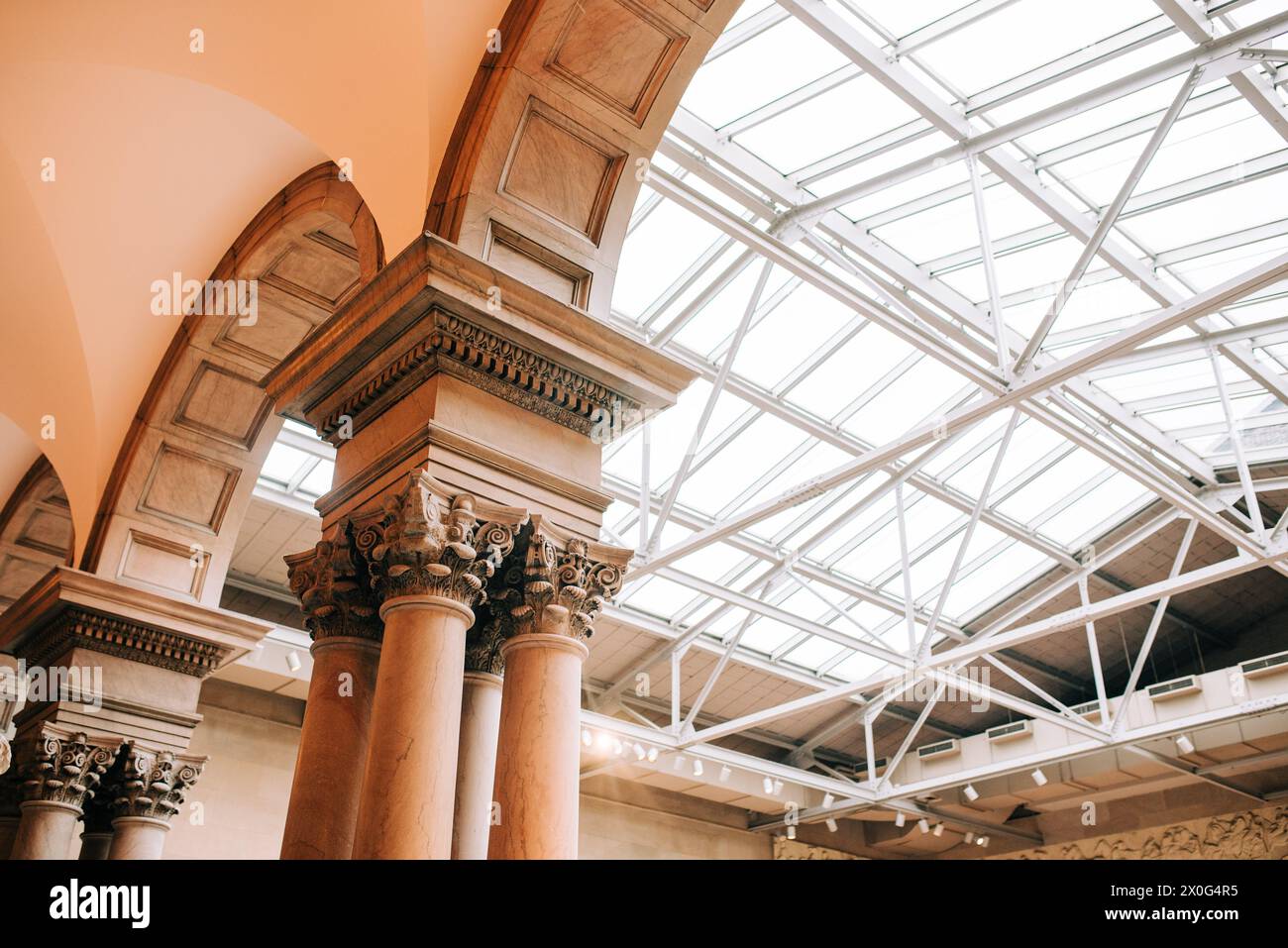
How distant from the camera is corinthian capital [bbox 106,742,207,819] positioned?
7.39 m

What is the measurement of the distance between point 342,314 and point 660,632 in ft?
41.9

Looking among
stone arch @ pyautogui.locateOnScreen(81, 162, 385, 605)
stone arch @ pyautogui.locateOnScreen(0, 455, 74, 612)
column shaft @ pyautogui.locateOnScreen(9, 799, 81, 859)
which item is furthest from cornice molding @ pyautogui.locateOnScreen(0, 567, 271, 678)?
stone arch @ pyautogui.locateOnScreen(0, 455, 74, 612)

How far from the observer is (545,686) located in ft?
14.3

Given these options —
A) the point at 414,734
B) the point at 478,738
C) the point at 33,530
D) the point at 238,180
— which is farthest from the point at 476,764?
the point at 33,530

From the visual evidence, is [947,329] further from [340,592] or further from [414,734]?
[414,734]

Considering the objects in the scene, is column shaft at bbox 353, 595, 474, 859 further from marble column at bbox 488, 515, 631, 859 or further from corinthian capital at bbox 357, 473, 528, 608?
marble column at bbox 488, 515, 631, 859

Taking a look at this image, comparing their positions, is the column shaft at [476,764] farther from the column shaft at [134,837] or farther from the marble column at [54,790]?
the marble column at [54,790]

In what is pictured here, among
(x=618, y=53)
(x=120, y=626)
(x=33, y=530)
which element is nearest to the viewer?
(x=618, y=53)

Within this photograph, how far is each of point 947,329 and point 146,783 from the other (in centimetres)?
796

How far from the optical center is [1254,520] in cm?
1288

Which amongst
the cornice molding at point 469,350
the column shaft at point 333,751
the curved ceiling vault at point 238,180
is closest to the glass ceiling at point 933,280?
the curved ceiling vault at point 238,180

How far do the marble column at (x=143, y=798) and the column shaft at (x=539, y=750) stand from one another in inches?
165
